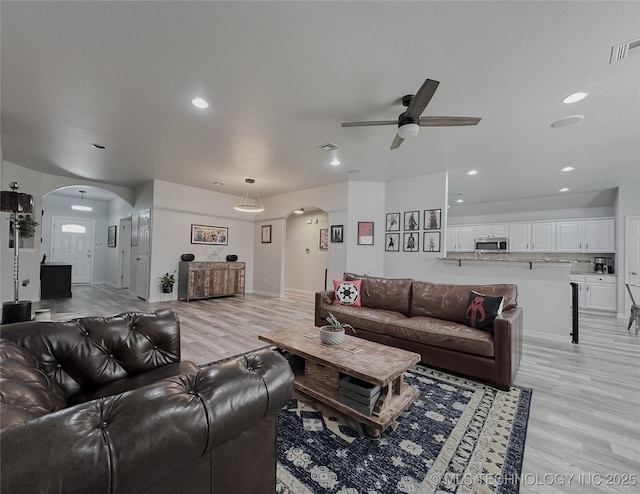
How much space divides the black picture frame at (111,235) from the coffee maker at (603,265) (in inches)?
513

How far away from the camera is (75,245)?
342 inches

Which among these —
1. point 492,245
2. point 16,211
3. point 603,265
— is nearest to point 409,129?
point 16,211

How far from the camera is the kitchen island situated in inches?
152

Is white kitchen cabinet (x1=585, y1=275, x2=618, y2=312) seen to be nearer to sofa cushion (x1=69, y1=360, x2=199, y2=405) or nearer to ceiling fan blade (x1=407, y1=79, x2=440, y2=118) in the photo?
ceiling fan blade (x1=407, y1=79, x2=440, y2=118)

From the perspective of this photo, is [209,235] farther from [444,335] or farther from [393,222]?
[444,335]

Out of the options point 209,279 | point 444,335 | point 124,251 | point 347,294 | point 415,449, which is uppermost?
point 124,251

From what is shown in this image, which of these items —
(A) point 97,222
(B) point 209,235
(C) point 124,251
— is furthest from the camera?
(A) point 97,222

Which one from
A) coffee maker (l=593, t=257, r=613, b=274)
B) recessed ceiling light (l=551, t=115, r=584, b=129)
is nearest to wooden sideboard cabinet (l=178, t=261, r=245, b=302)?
recessed ceiling light (l=551, t=115, r=584, b=129)

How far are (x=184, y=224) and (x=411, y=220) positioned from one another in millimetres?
5229

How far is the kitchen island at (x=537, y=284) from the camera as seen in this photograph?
12.7ft

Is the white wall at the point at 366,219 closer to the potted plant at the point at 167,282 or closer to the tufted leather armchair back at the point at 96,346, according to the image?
the potted plant at the point at 167,282

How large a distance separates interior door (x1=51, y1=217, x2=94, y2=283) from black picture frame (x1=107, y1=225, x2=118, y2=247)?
1.86ft

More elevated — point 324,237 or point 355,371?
point 324,237

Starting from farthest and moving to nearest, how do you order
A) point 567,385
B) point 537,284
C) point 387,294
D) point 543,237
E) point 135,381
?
1. point 543,237
2. point 537,284
3. point 387,294
4. point 567,385
5. point 135,381
